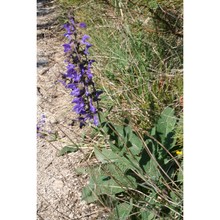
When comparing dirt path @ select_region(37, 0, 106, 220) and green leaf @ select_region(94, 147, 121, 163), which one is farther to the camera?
dirt path @ select_region(37, 0, 106, 220)

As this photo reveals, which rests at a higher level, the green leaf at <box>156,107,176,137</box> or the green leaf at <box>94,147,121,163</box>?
the green leaf at <box>156,107,176,137</box>

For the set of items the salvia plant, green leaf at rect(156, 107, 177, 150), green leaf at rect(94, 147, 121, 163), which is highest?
the salvia plant

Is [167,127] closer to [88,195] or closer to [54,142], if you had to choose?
[88,195]

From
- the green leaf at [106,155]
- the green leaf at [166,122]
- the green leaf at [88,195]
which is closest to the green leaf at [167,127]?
the green leaf at [166,122]

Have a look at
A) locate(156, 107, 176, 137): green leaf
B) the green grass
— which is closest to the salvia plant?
the green grass

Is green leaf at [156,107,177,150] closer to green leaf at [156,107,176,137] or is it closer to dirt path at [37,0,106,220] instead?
green leaf at [156,107,176,137]

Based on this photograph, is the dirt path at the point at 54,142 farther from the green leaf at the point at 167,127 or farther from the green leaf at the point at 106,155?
the green leaf at the point at 167,127
